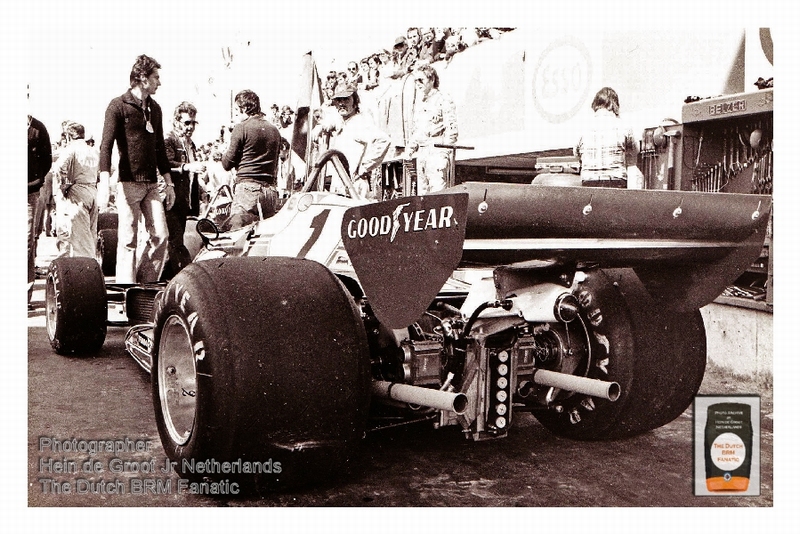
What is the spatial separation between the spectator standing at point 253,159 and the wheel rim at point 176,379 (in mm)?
2144

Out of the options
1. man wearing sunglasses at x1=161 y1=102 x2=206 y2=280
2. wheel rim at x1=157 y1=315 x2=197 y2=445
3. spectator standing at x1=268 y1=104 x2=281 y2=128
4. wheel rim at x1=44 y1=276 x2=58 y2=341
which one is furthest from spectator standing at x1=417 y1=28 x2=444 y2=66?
wheel rim at x1=44 y1=276 x2=58 y2=341

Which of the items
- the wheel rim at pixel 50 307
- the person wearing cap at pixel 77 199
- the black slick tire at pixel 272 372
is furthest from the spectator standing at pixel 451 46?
the wheel rim at pixel 50 307

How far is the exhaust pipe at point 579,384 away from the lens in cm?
280

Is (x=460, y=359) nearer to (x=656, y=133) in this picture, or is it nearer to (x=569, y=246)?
(x=569, y=246)

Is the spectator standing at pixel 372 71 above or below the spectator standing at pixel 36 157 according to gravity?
above

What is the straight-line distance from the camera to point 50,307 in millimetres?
5125

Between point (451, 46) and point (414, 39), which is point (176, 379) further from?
point (451, 46)

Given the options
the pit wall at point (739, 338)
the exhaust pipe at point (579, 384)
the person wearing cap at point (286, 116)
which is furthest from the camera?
the person wearing cap at point (286, 116)

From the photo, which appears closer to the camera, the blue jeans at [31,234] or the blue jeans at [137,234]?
the blue jeans at [31,234]

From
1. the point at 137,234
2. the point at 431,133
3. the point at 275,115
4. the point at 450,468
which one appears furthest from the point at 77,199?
the point at 450,468

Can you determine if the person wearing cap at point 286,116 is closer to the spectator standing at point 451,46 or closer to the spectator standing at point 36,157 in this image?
the spectator standing at point 451,46

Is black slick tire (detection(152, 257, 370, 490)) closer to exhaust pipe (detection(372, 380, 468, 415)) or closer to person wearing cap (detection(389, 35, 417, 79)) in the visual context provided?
exhaust pipe (detection(372, 380, 468, 415))

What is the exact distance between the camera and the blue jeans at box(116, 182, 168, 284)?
5.32 metres

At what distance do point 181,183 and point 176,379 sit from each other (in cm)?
338
